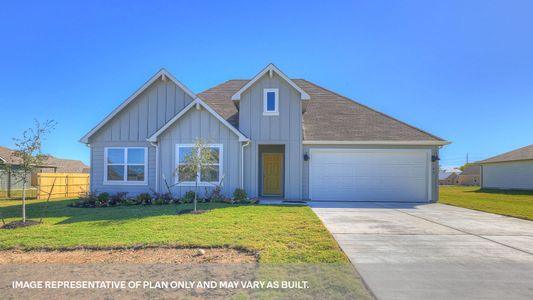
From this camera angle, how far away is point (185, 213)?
9336 mm

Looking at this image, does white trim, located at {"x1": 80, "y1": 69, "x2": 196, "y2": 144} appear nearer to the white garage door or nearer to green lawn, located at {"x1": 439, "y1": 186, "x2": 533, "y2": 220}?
the white garage door

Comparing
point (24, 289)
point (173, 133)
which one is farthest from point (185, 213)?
point (24, 289)

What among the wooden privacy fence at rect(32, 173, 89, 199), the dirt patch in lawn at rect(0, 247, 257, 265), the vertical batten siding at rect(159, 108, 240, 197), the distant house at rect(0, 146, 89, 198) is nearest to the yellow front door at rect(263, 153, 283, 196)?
the vertical batten siding at rect(159, 108, 240, 197)

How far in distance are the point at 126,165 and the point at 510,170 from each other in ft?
111

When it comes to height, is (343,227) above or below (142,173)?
below

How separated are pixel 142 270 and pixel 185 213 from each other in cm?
500

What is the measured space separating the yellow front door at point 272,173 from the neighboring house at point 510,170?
24728 millimetres

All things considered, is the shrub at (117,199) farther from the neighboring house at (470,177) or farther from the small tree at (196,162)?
the neighboring house at (470,177)

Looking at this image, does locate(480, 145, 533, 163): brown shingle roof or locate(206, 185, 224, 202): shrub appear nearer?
locate(206, 185, 224, 202): shrub

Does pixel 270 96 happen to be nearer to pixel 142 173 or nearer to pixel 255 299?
pixel 142 173

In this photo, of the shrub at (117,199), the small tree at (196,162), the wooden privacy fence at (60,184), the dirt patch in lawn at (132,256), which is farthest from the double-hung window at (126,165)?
the dirt patch in lawn at (132,256)

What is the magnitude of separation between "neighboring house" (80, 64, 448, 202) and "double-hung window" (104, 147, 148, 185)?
0.05 meters

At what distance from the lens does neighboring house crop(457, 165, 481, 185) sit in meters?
52.6

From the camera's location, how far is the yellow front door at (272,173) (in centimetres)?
1553
